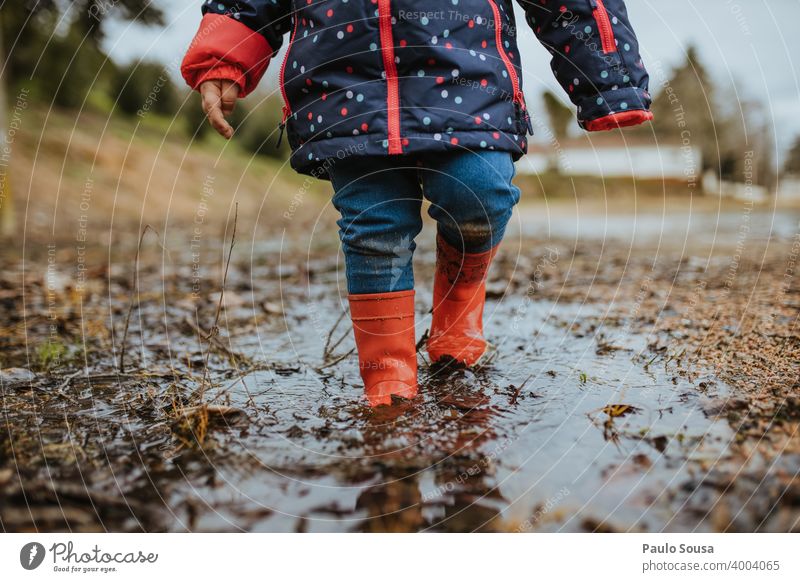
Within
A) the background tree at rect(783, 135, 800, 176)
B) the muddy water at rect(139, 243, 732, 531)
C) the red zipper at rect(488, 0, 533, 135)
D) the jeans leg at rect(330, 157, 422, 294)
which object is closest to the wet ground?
the muddy water at rect(139, 243, 732, 531)

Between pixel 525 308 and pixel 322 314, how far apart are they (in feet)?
2.36

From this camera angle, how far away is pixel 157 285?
2.93m

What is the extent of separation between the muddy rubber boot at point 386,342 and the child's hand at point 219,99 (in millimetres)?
478

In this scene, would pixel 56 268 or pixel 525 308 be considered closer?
pixel 525 308

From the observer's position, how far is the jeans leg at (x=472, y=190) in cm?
138

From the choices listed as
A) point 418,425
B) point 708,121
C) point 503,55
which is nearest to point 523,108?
point 503,55

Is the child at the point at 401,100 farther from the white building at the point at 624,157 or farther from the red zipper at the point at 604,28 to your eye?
the white building at the point at 624,157

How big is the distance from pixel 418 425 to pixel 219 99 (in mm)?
857

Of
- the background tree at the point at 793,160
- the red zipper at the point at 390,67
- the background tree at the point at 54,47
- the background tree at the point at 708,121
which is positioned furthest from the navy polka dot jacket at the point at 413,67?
the background tree at the point at 708,121

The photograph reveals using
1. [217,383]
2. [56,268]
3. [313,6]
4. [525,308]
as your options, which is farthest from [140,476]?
[56,268]

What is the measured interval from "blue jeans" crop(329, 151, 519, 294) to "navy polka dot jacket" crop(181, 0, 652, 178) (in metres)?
0.05

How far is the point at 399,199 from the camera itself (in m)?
1.43
